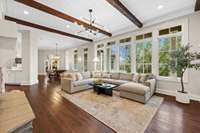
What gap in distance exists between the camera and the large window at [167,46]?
14.2 feet

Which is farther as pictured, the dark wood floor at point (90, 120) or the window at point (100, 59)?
the window at point (100, 59)

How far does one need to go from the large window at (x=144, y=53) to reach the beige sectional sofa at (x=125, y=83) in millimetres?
706

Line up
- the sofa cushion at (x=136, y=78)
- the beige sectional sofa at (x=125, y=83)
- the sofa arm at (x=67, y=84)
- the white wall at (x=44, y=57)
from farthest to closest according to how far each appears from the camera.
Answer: the white wall at (x=44, y=57)
the sofa cushion at (x=136, y=78)
the sofa arm at (x=67, y=84)
the beige sectional sofa at (x=125, y=83)

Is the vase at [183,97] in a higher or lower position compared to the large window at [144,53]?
lower

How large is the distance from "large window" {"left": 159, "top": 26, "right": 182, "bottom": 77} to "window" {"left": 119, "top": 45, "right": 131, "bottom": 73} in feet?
5.45

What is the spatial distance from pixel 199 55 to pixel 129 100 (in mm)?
2750

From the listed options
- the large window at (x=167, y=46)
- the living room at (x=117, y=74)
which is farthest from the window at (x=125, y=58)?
the large window at (x=167, y=46)

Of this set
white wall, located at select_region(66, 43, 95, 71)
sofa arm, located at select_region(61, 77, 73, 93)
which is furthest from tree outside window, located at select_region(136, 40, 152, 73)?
white wall, located at select_region(66, 43, 95, 71)

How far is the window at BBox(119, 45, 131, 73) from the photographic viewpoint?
20.0 ft

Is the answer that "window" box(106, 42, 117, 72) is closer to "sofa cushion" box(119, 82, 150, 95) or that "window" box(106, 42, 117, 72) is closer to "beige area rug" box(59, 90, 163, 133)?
"sofa cushion" box(119, 82, 150, 95)

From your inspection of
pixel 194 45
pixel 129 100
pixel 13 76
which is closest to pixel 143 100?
pixel 129 100

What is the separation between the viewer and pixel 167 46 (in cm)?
461

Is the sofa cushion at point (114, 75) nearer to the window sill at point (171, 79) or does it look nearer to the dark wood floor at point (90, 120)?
the window sill at point (171, 79)

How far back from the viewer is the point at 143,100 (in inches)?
138
